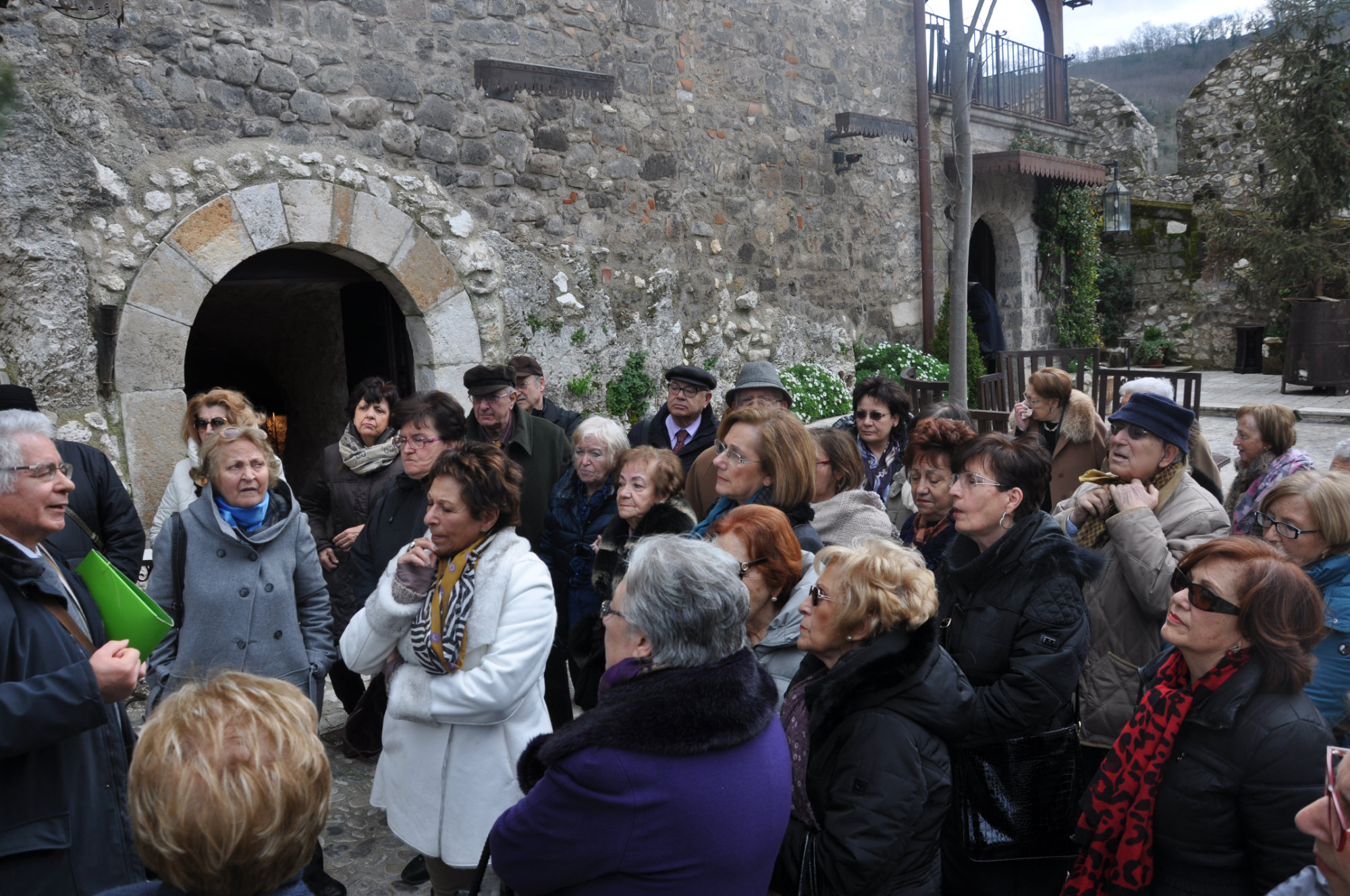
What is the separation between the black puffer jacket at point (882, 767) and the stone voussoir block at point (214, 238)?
4.14m

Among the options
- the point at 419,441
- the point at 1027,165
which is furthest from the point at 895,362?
the point at 419,441

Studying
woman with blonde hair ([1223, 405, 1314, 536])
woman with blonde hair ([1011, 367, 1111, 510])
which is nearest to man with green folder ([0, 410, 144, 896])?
woman with blonde hair ([1011, 367, 1111, 510])

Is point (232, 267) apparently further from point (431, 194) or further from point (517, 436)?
point (517, 436)

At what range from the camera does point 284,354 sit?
7.86 m

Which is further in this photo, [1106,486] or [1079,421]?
[1079,421]

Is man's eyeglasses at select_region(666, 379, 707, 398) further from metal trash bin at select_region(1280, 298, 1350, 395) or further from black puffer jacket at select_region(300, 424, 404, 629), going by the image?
metal trash bin at select_region(1280, 298, 1350, 395)

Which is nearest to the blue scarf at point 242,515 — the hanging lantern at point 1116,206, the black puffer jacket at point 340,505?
the black puffer jacket at point 340,505

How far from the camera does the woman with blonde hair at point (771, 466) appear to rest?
10.4 ft

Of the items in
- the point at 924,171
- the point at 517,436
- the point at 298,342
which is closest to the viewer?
the point at 517,436

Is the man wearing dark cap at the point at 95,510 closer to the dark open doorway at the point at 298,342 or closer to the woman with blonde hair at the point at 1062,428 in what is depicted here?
the dark open doorway at the point at 298,342

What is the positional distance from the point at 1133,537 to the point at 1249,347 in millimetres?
14599

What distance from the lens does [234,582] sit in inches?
113

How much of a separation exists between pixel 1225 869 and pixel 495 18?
5851 mm

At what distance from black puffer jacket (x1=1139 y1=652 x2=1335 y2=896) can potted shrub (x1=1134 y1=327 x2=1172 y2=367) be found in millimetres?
15248
